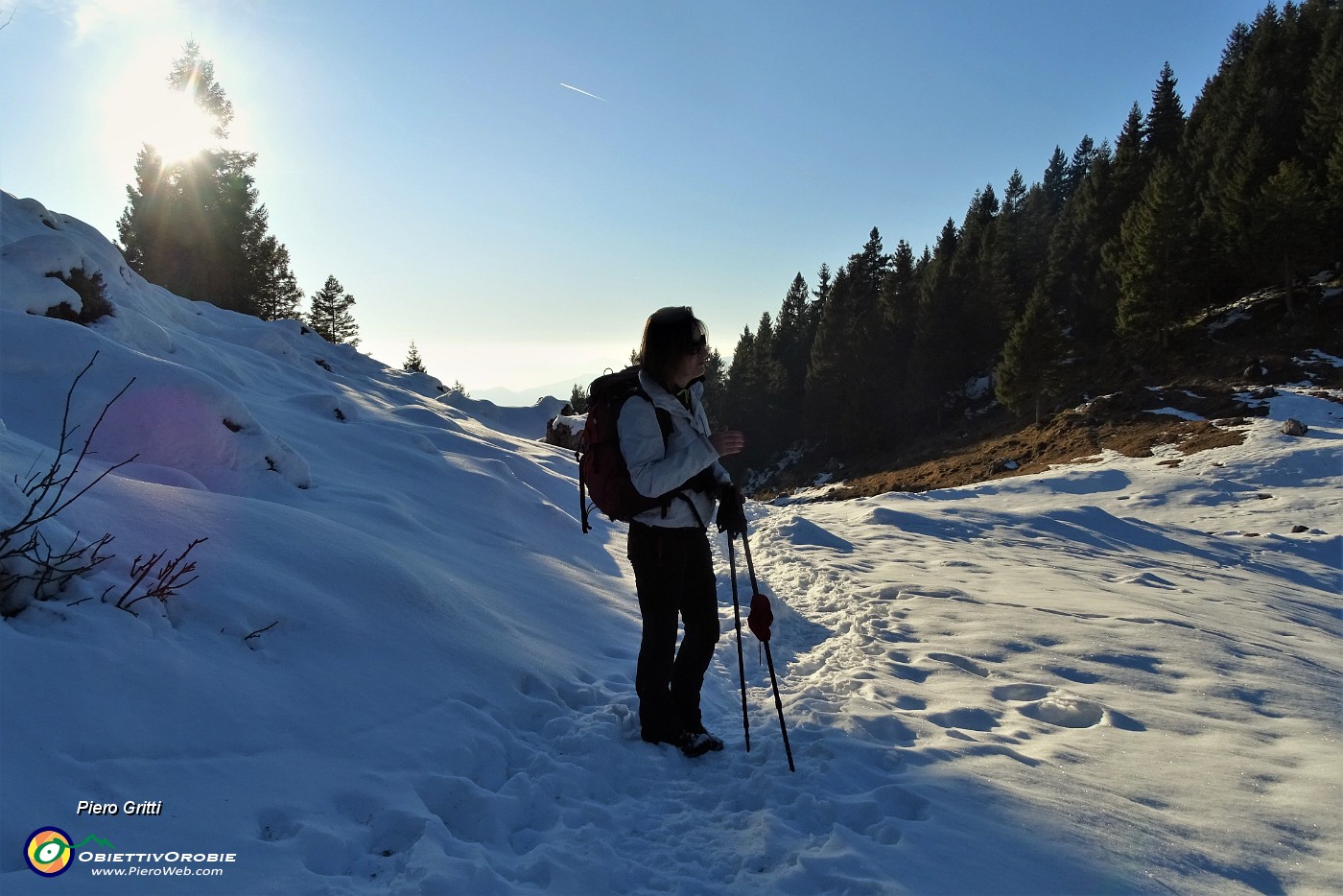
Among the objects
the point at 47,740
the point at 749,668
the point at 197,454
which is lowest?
the point at 749,668

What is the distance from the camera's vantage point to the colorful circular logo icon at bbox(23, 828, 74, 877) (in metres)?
1.93

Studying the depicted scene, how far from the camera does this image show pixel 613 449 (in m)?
3.34

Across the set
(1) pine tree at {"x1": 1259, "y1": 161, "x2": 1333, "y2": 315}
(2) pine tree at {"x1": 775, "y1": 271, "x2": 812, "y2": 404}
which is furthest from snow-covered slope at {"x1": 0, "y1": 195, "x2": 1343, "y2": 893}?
(2) pine tree at {"x1": 775, "y1": 271, "x2": 812, "y2": 404}

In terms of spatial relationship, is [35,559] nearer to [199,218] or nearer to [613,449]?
[613,449]

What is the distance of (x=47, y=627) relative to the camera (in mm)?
2705

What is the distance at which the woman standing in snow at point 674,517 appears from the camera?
3.27 m

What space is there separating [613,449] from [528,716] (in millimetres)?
1822

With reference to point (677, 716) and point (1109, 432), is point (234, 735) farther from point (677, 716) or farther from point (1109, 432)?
point (1109, 432)

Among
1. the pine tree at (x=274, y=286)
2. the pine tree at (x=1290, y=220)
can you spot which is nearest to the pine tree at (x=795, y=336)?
the pine tree at (x=1290, y=220)

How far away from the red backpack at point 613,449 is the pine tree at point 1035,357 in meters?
36.5

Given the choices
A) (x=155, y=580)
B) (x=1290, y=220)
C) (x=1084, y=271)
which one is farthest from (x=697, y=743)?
(x=1084, y=271)

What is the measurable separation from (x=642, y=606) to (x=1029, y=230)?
64.8 metres

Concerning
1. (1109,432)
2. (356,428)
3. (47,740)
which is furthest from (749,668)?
(1109,432)

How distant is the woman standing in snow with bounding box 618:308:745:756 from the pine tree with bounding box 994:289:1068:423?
36.1 m
